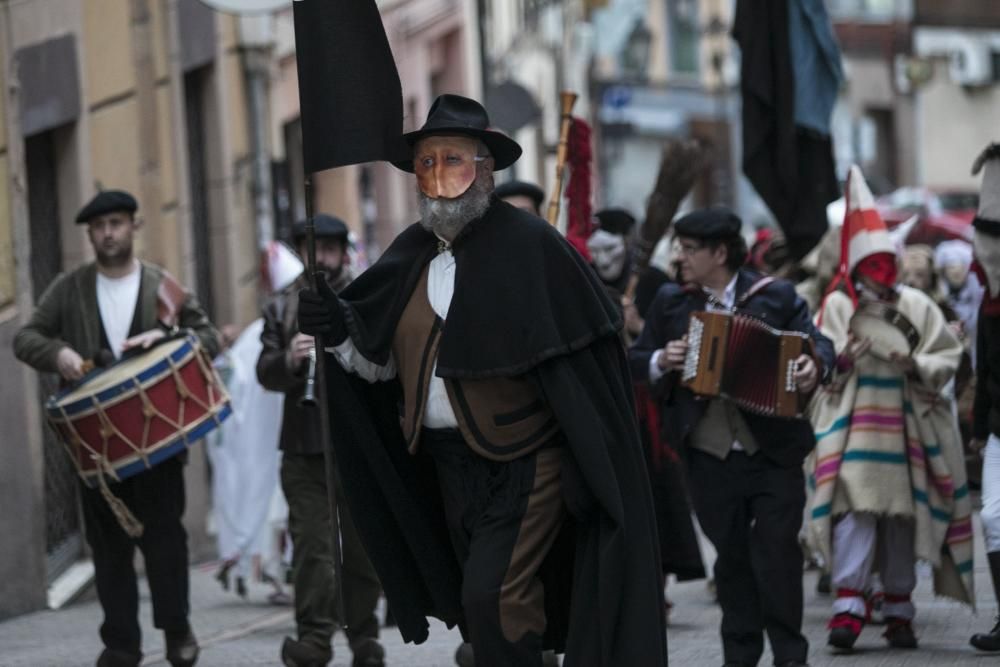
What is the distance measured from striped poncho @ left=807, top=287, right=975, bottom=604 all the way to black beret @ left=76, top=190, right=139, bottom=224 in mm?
3123

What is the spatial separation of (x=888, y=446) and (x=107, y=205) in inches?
140

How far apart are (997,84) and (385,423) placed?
40405 millimetres

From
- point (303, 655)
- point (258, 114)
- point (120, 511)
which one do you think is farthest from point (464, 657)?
point (258, 114)

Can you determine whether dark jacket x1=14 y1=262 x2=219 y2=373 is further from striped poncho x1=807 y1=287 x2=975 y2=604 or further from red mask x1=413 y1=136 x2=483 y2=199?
striped poncho x1=807 y1=287 x2=975 y2=604

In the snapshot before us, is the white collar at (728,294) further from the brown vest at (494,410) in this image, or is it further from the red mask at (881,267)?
the brown vest at (494,410)

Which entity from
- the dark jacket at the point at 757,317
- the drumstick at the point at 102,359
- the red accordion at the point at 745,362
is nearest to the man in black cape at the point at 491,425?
the red accordion at the point at 745,362

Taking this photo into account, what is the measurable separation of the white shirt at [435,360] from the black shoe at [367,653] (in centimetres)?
242

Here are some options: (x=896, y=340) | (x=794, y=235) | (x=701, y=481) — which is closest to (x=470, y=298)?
(x=701, y=481)

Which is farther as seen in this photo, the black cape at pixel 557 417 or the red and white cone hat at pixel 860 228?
the red and white cone hat at pixel 860 228

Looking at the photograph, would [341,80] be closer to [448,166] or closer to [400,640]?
[448,166]

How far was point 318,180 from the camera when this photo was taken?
71.1 feet

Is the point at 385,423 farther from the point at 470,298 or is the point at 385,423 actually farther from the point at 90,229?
the point at 90,229

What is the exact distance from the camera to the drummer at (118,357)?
30.3ft

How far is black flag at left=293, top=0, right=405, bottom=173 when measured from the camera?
690 centimetres
